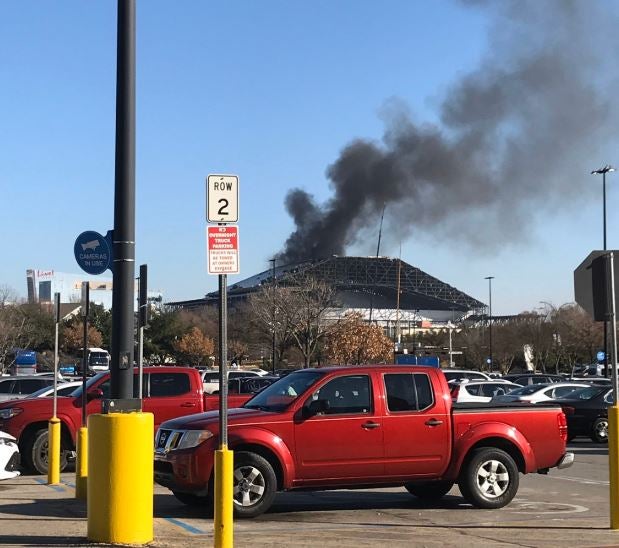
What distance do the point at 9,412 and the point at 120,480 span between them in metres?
8.08

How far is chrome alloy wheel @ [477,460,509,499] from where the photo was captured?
11.3m

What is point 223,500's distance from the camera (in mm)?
7746

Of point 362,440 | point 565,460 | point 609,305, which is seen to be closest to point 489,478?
point 565,460

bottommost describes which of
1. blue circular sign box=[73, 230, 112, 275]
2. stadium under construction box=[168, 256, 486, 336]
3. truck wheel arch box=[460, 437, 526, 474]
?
truck wheel arch box=[460, 437, 526, 474]

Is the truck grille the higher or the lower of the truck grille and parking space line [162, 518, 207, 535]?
the higher

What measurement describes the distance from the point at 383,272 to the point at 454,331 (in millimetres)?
39151

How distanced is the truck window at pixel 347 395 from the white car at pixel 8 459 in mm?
4658

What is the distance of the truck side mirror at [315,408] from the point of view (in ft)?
35.5

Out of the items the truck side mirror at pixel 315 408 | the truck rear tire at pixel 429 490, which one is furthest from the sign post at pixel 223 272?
the truck rear tire at pixel 429 490

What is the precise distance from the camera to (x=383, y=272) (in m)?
124

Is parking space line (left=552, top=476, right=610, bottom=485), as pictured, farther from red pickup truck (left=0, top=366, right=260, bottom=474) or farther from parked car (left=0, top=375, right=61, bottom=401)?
A: parked car (left=0, top=375, right=61, bottom=401)

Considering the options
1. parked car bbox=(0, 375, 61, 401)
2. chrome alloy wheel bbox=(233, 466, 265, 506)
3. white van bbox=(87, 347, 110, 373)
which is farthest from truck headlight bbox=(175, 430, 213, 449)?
white van bbox=(87, 347, 110, 373)

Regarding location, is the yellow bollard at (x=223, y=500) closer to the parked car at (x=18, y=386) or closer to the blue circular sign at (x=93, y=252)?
the blue circular sign at (x=93, y=252)

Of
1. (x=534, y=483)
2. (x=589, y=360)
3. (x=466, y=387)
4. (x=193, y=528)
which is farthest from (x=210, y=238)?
(x=589, y=360)
